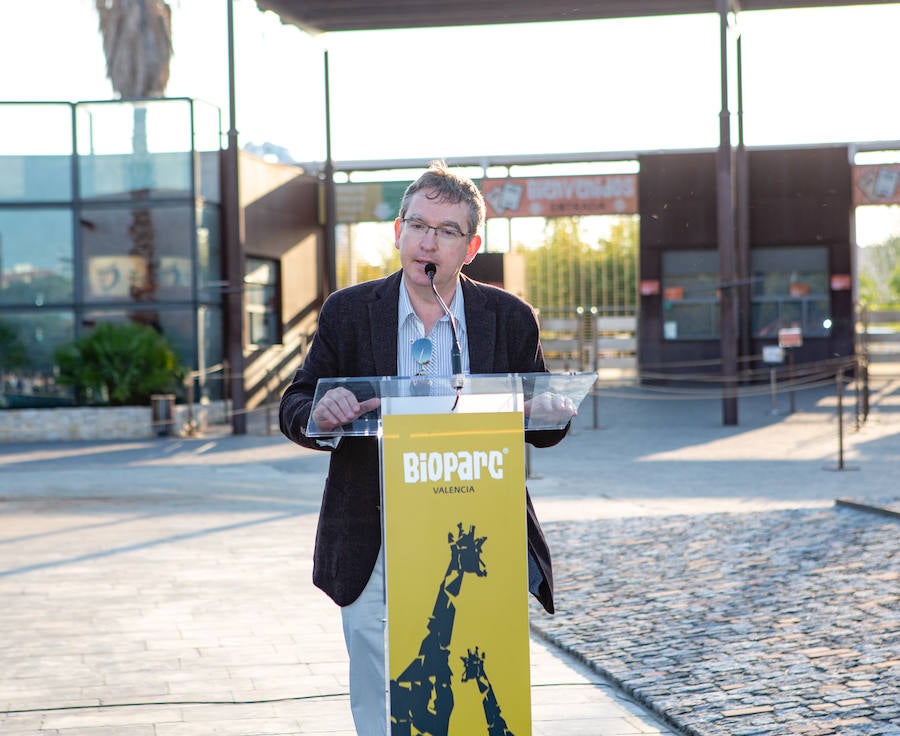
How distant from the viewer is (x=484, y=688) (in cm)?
295

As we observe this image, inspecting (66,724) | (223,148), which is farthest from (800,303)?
(66,724)

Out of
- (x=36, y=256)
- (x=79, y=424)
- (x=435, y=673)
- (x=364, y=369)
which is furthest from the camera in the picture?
(x=36, y=256)

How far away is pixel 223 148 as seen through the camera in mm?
22188

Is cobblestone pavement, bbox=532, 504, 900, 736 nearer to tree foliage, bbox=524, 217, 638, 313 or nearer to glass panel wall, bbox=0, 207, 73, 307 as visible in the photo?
glass panel wall, bbox=0, 207, 73, 307

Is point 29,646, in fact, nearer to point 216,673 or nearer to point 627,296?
point 216,673

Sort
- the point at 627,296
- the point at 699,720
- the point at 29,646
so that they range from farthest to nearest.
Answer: the point at 627,296
the point at 29,646
the point at 699,720

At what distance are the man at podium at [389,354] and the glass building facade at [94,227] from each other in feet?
57.6

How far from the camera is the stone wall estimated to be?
61.6 ft

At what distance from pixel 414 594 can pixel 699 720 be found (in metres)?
2.15

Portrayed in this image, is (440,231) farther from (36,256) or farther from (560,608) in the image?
(36,256)

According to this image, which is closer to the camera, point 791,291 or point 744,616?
point 744,616

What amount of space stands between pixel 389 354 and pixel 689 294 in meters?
24.7

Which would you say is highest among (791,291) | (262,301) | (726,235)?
(726,235)

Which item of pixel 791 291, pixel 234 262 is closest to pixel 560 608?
pixel 234 262
